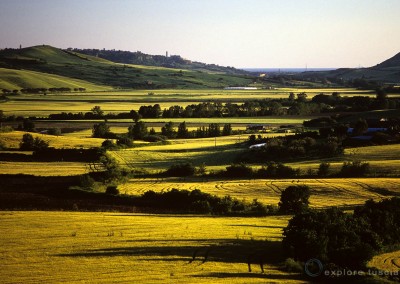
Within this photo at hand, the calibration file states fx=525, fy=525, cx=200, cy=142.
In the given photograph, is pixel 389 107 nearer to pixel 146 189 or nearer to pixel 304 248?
pixel 146 189

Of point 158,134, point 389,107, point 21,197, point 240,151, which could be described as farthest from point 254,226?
point 389,107

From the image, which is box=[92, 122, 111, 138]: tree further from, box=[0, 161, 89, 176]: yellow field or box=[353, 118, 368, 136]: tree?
box=[353, 118, 368, 136]: tree

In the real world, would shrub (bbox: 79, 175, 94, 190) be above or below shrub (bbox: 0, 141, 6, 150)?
below

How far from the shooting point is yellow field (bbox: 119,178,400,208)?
4419cm

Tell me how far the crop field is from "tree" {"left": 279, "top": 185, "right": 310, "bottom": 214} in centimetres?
193

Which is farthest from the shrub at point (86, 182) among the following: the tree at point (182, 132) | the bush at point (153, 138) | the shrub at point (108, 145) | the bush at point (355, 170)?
the tree at point (182, 132)

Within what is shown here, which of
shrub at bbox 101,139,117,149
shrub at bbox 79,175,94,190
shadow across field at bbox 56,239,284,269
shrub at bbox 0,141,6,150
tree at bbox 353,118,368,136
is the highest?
tree at bbox 353,118,368,136

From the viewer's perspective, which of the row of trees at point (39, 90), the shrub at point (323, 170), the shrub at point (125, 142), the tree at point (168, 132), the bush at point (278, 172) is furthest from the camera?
the row of trees at point (39, 90)

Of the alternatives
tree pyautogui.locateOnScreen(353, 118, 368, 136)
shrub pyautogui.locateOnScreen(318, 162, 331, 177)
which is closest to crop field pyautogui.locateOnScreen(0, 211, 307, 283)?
shrub pyautogui.locateOnScreen(318, 162, 331, 177)

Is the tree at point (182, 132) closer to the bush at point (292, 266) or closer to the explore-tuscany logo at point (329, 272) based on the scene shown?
the bush at point (292, 266)

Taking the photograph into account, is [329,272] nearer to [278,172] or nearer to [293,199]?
[293,199]

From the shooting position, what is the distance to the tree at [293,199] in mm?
39772

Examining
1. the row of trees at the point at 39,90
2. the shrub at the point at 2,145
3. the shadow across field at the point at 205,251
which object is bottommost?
the shadow across field at the point at 205,251

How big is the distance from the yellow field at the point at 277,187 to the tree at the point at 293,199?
169 centimetres
